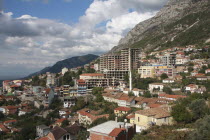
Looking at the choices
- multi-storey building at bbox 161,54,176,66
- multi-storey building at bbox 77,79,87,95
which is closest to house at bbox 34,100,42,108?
multi-storey building at bbox 77,79,87,95

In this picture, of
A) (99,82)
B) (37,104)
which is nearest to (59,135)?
(37,104)

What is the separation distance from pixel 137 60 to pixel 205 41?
1227 inches

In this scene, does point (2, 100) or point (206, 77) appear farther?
point (2, 100)

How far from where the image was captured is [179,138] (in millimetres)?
12320

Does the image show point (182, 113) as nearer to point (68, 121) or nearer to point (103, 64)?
point (68, 121)

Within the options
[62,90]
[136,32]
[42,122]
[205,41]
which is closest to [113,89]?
[62,90]

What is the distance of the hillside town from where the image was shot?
792 inches

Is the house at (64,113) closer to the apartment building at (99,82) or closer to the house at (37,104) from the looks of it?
the house at (37,104)

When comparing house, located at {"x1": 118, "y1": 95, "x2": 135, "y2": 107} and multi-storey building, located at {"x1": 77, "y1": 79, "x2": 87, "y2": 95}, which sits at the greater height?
multi-storey building, located at {"x1": 77, "y1": 79, "x2": 87, "y2": 95}

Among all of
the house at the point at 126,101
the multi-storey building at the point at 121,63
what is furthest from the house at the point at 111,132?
the multi-storey building at the point at 121,63

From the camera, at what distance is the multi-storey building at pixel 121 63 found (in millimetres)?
61781

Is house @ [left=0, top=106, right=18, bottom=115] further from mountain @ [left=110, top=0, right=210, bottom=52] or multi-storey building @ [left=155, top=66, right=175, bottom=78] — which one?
mountain @ [left=110, top=0, right=210, bottom=52]

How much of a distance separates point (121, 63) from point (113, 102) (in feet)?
89.3

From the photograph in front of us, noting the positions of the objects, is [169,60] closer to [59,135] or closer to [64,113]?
[64,113]
